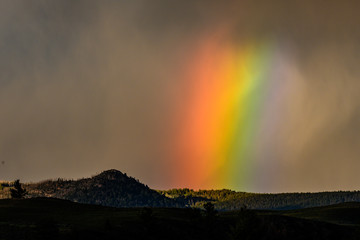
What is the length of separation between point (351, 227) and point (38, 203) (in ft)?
340

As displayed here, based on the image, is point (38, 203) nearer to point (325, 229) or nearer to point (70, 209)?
point (70, 209)

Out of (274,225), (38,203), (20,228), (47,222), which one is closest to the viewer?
(47,222)

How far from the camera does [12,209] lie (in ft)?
464

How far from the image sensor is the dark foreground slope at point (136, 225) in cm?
10125

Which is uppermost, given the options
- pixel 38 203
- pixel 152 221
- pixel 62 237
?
pixel 38 203

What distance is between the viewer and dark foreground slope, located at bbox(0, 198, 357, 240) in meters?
101

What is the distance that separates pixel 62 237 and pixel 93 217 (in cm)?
3487

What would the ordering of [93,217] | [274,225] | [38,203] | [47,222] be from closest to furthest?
1. [47,222]
2. [93,217]
3. [274,225]
4. [38,203]

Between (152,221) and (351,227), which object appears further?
(351,227)

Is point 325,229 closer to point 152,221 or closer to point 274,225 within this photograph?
point 274,225

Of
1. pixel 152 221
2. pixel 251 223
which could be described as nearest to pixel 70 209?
pixel 152 221

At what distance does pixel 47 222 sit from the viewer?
326 ft

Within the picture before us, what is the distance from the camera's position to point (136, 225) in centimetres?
12238

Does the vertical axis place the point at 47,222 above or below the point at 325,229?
below
